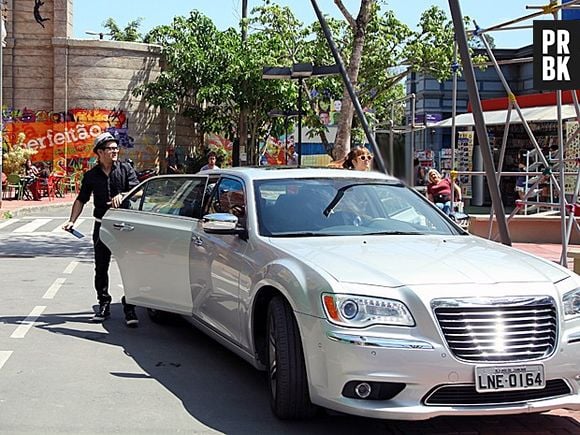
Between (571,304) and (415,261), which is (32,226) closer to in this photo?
(415,261)

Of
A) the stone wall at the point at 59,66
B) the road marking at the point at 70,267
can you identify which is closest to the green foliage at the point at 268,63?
the stone wall at the point at 59,66

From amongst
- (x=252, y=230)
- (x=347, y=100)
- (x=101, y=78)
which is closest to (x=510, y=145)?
(x=347, y=100)

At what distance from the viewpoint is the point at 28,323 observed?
8695 millimetres

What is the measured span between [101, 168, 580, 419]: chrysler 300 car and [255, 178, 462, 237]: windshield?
0.04 feet

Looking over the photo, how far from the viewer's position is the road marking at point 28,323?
8156 mm

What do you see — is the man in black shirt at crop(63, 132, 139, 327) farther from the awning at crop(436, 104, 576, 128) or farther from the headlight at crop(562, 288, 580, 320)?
the awning at crop(436, 104, 576, 128)

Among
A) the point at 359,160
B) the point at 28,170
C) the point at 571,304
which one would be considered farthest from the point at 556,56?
the point at 28,170

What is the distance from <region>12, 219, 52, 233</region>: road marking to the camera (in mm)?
19547

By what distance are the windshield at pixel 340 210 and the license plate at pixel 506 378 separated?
5.66 ft

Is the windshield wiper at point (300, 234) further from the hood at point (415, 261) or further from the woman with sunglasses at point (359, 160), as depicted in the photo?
the woman with sunglasses at point (359, 160)

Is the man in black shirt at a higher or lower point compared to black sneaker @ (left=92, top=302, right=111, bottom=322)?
higher

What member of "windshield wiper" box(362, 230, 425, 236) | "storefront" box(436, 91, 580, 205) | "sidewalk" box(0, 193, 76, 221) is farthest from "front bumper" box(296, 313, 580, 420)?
"sidewalk" box(0, 193, 76, 221)

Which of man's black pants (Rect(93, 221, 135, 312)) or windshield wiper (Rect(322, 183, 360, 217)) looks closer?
windshield wiper (Rect(322, 183, 360, 217))

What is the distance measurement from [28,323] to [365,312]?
4.78m
